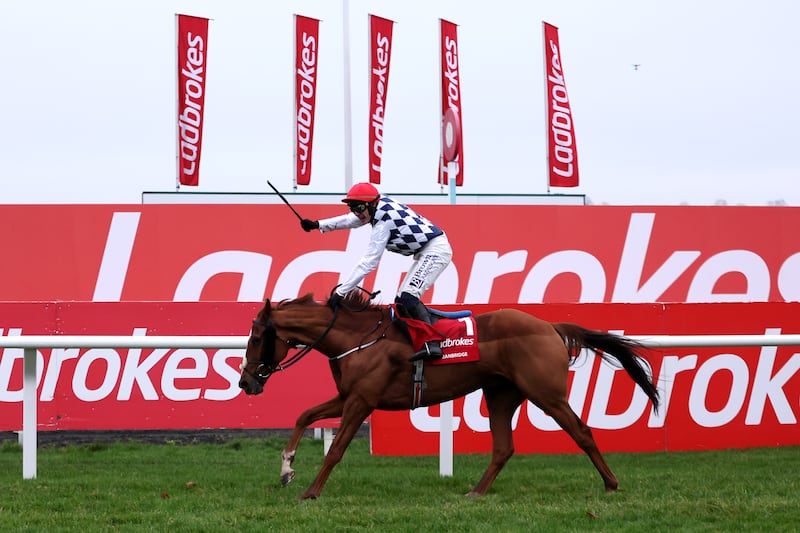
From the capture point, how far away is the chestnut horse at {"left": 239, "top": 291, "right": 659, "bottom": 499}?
6688 millimetres

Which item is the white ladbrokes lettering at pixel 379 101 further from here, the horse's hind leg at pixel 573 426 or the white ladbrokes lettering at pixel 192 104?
the horse's hind leg at pixel 573 426

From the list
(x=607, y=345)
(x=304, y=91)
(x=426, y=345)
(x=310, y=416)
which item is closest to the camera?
(x=426, y=345)

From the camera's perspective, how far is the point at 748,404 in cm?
915

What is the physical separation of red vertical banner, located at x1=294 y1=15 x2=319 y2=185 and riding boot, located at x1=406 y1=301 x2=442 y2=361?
1180 centimetres

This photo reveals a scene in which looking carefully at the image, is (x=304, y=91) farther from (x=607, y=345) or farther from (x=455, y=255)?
(x=607, y=345)

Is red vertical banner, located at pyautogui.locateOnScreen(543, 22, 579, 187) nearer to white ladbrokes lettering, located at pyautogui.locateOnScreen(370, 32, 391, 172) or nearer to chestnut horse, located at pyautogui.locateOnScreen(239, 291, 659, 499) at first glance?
white ladbrokes lettering, located at pyautogui.locateOnScreen(370, 32, 391, 172)

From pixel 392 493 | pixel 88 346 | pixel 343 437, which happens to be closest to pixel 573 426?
pixel 392 493

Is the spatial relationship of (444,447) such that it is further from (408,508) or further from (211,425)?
(211,425)

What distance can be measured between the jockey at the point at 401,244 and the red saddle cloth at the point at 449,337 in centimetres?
5

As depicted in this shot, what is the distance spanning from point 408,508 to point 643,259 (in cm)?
790

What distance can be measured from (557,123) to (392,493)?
13.2 metres

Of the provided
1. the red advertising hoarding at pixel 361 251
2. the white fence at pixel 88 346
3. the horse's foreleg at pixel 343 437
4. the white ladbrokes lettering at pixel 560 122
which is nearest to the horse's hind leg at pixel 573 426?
the white fence at pixel 88 346

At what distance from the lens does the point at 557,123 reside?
19.0 meters

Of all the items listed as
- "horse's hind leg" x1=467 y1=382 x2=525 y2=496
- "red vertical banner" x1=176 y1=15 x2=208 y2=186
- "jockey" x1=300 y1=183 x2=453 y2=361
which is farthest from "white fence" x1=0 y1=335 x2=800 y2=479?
"red vertical banner" x1=176 y1=15 x2=208 y2=186
